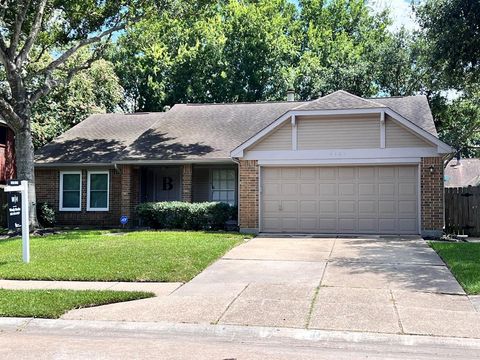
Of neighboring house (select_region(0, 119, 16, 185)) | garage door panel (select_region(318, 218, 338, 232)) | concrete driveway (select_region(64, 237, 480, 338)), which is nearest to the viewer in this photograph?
concrete driveway (select_region(64, 237, 480, 338))

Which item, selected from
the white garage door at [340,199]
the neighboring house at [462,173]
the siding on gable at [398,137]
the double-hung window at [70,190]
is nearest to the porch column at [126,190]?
the double-hung window at [70,190]

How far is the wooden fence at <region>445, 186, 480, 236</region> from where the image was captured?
17609 millimetres

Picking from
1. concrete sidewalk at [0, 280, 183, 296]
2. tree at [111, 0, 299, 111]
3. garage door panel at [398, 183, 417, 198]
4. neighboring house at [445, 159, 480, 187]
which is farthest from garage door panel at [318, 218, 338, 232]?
neighboring house at [445, 159, 480, 187]

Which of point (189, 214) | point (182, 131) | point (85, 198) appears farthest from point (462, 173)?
point (85, 198)

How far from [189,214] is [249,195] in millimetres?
2326

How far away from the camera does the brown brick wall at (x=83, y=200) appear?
829 inches

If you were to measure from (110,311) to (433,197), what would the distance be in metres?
11.6

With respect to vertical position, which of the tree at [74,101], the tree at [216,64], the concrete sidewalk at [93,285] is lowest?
the concrete sidewalk at [93,285]

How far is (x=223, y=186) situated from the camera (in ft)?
69.3

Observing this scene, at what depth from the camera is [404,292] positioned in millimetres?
8578

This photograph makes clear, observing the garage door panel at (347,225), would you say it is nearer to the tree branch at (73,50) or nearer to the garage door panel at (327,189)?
the garage door panel at (327,189)

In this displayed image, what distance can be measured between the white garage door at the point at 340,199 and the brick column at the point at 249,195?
33 centimetres

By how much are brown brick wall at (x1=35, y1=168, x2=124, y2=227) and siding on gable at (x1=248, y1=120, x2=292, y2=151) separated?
21.3 feet

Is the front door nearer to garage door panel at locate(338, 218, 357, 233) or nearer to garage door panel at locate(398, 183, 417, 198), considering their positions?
garage door panel at locate(338, 218, 357, 233)
